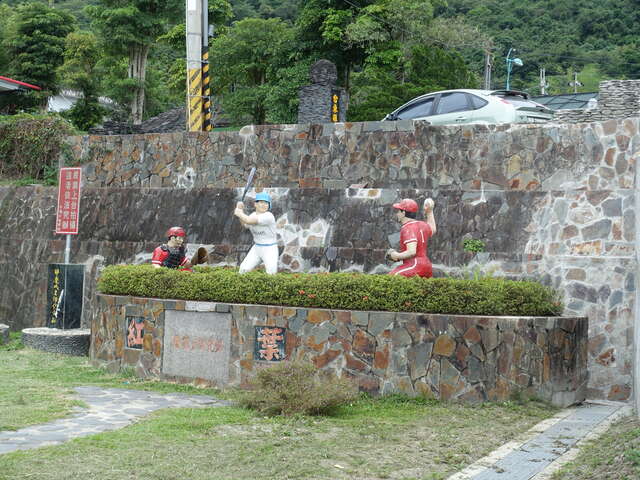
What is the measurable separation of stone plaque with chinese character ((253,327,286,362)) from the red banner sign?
247 inches

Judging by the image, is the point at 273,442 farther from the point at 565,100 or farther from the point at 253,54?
the point at 565,100

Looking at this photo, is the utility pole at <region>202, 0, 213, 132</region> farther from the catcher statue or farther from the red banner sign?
the catcher statue

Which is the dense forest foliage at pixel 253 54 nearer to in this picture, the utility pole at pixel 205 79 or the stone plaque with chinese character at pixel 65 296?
the utility pole at pixel 205 79

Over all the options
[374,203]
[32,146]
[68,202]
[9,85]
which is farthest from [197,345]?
[9,85]

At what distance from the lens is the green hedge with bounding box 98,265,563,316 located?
396 inches

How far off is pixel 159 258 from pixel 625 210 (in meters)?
7.32

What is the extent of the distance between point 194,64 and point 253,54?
13.4m

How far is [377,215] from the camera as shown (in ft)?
45.6

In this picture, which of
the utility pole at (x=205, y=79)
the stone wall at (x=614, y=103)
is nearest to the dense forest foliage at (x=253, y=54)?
the utility pole at (x=205, y=79)

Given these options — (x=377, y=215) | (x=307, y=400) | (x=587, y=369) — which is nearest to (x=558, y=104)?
(x=377, y=215)

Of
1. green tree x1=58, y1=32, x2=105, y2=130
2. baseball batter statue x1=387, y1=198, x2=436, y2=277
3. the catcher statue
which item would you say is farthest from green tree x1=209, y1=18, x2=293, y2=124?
baseball batter statue x1=387, y1=198, x2=436, y2=277

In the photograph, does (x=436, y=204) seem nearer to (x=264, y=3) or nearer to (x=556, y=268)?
(x=556, y=268)

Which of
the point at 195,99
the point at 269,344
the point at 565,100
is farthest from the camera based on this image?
the point at 565,100

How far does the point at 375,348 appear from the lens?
10.3m
